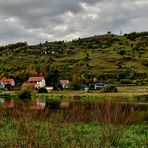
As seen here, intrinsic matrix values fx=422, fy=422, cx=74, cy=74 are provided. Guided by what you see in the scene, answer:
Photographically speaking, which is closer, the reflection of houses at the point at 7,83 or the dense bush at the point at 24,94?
the dense bush at the point at 24,94

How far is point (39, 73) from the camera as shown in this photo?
17862cm

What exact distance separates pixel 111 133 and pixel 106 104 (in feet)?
6.46

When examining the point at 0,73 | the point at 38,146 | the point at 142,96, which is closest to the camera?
the point at 38,146

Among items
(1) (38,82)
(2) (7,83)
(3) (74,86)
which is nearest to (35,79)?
(1) (38,82)

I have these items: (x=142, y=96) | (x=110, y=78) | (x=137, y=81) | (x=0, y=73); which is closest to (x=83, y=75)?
(x=110, y=78)

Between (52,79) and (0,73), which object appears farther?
(0,73)

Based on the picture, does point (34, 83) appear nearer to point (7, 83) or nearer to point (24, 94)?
point (7, 83)

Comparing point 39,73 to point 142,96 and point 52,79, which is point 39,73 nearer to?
point 52,79

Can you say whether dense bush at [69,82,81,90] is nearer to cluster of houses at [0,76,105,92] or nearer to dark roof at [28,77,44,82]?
cluster of houses at [0,76,105,92]

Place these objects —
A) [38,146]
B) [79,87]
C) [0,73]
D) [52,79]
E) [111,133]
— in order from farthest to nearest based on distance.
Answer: [0,73] < [52,79] < [79,87] < [111,133] < [38,146]

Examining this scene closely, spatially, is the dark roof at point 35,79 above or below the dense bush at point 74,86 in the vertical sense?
above

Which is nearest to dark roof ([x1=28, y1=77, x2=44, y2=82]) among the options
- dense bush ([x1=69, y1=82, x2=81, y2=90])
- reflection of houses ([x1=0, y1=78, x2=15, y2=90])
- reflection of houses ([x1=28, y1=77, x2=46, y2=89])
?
reflection of houses ([x1=28, y1=77, x2=46, y2=89])

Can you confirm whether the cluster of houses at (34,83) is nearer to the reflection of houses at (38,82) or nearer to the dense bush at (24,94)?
the reflection of houses at (38,82)

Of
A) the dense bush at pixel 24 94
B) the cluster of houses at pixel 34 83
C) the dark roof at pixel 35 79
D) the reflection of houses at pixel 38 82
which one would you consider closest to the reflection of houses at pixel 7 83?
the cluster of houses at pixel 34 83
